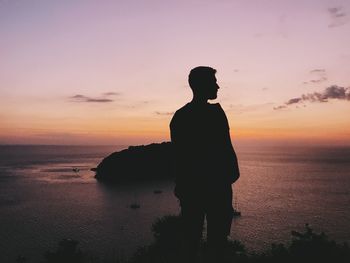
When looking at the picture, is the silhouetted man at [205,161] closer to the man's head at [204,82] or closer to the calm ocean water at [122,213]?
the man's head at [204,82]

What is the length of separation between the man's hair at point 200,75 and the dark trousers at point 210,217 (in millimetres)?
1513

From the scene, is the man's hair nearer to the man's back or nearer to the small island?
the man's back

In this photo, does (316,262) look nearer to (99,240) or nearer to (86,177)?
(99,240)

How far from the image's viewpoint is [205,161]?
506 cm

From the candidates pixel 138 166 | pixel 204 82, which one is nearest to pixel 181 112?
pixel 204 82

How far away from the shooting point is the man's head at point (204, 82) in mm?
5078

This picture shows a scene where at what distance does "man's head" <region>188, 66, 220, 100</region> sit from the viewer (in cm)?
508

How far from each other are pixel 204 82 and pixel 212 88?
0.15 meters

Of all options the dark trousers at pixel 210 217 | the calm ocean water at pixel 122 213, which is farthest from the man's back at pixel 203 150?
the calm ocean water at pixel 122 213

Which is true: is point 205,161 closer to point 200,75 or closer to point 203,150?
point 203,150

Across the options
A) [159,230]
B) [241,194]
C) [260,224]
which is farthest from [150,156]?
[159,230]

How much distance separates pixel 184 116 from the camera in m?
5.26

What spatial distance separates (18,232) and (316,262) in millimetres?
66362

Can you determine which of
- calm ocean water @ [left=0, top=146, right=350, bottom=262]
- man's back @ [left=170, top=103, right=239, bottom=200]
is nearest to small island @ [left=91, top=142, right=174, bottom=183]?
calm ocean water @ [left=0, top=146, right=350, bottom=262]
